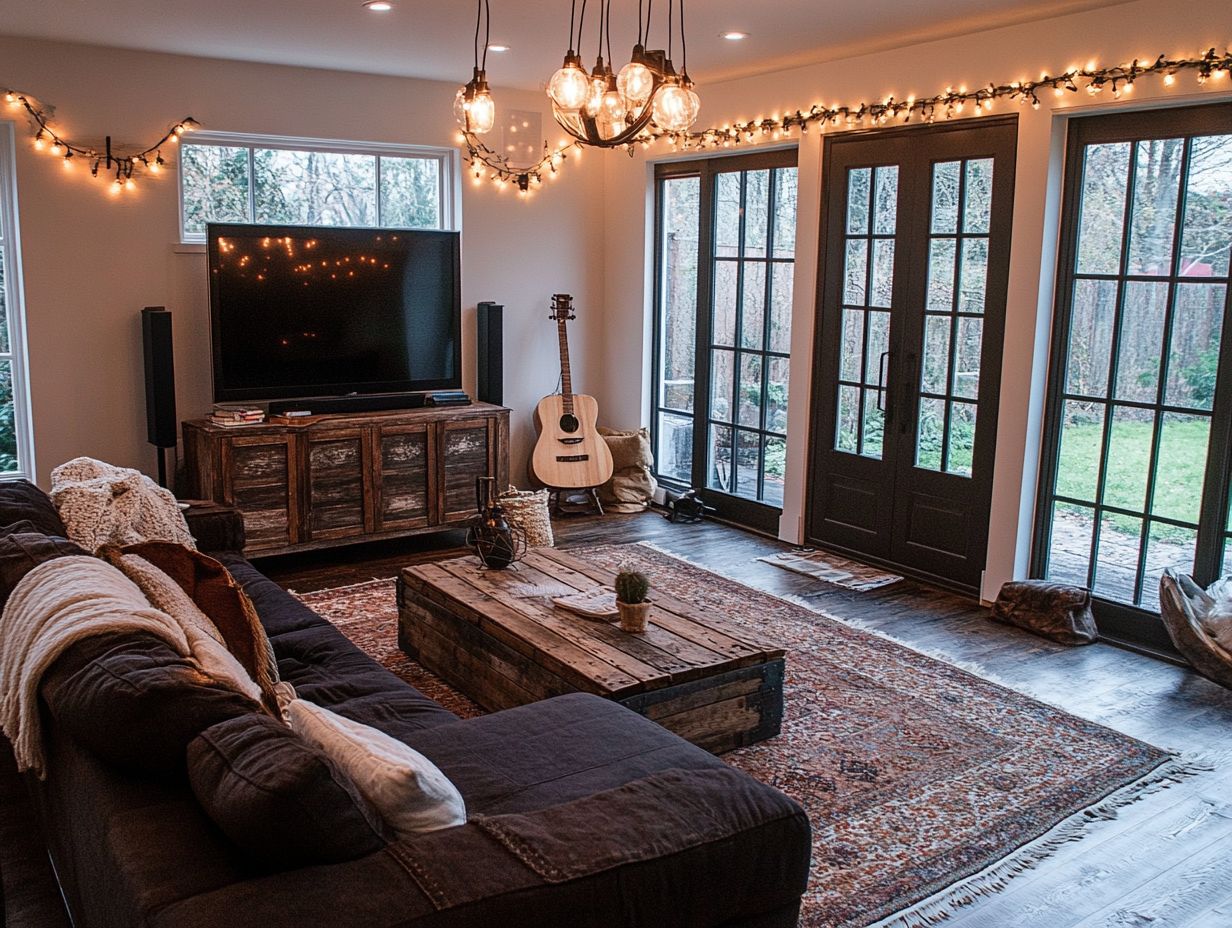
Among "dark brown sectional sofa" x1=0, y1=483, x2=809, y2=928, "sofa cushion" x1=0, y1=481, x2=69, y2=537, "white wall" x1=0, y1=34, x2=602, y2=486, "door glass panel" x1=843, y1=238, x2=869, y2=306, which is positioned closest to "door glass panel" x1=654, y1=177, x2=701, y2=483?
"door glass panel" x1=843, y1=238, x2=869, y2=306

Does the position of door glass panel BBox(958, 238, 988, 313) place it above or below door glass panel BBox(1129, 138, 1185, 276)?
below

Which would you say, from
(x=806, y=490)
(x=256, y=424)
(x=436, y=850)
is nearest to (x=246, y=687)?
(x=436, y=850)

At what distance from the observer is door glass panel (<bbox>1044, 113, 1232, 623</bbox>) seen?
4.11 metres

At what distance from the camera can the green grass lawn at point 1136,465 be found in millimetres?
4188

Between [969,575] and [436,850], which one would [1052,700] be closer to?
[969,575]

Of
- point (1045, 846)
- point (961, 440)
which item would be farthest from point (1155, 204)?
point (1045, 846)

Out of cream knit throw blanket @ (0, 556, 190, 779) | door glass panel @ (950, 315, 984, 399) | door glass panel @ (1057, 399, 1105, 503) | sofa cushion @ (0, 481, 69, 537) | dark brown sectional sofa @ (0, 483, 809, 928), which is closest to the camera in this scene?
dark brown sectional sofa @ (0, 483, 809, 928)

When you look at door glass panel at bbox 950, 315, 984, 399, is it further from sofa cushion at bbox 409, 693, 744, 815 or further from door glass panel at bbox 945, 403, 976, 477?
sofa cushion at bbox 409, 693, 744, 815

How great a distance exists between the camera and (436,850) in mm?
1738

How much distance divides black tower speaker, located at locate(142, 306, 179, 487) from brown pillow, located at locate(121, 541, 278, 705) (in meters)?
2.53

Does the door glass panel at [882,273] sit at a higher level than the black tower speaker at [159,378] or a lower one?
higher

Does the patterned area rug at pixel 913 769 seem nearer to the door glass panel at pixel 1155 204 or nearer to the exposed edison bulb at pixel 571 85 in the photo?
the door glass panel at pixel 1155 204

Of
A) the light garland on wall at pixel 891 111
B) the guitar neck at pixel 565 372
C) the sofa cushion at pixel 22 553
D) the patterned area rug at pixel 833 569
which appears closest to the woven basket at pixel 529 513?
the patterned area rug at pixel 833 569

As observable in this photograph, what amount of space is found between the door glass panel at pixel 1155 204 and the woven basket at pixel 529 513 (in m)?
2.75
